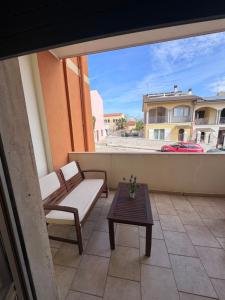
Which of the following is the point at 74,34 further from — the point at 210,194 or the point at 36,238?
the point at 210,194

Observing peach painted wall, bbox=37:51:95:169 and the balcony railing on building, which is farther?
the balcony railing on building

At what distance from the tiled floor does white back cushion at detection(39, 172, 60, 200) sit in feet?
1.93

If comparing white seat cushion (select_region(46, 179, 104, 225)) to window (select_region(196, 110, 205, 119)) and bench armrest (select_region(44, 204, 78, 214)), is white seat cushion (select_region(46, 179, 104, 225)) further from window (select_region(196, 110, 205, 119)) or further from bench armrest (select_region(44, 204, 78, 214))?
window (select_region(196, 110, 205, 119))

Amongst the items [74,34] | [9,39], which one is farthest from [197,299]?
[9,39]

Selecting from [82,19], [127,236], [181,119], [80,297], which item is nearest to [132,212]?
[127,236]

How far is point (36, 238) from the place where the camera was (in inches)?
38.1

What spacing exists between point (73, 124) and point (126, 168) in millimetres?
1767

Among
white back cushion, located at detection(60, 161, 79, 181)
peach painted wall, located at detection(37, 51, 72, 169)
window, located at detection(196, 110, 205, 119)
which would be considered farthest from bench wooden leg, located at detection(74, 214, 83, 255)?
window, located at detection(196, 110, 205, 119)

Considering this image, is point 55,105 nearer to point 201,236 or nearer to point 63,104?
point 63,104

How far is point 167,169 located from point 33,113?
286 centimetres

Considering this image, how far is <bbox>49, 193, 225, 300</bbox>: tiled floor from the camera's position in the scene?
136 centimetres

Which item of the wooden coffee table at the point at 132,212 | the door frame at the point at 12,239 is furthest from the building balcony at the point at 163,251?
the door frame at the point at 12,239

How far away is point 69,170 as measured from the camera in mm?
2818

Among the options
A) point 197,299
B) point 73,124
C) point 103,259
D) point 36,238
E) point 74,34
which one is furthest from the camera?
point 73,124
